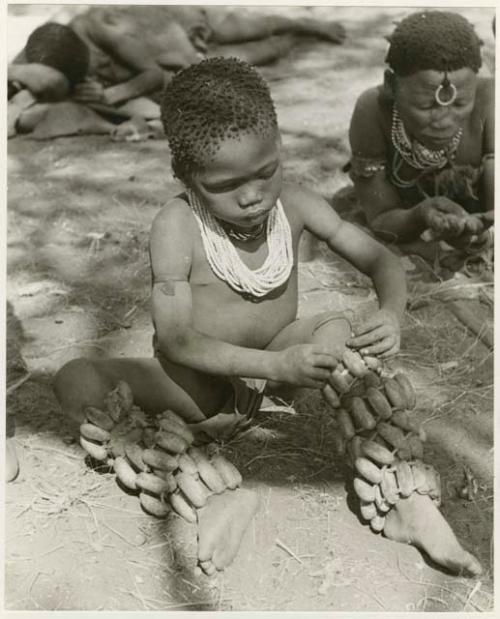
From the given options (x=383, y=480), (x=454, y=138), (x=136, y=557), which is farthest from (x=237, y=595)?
(x=454, y=138)

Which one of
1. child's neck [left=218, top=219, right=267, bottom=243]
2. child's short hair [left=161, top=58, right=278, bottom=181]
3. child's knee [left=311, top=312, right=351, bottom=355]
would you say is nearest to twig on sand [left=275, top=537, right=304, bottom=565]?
child's knee [left=311, top=312, right=351, bottom=355]

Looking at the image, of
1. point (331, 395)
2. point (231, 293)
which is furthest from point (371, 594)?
point (231, 293)

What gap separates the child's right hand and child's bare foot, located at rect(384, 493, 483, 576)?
33 cm

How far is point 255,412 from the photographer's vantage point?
234 cm

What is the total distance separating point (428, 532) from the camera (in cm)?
196

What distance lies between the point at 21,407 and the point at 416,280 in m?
1.37

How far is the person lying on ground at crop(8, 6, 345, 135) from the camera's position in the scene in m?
4.19

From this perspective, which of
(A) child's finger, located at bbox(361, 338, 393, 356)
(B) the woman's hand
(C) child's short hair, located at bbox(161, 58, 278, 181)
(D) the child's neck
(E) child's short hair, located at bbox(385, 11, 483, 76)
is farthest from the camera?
(B) the woman's hand

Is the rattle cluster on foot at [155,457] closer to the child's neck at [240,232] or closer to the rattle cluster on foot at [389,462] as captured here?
the rattle cluster on foot at [389,462]

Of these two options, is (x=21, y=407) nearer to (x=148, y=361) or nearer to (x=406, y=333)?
(x=148, y=361)

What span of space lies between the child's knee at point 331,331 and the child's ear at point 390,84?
46.1 inches

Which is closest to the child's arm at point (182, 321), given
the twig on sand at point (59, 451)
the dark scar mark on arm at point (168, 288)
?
the dark scar mark on arm at point (168, 288)

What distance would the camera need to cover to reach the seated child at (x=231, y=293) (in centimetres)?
192

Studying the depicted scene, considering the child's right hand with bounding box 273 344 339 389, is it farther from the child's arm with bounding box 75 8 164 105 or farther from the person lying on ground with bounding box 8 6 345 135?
the child's arm with bounding box 75 8 164 105
